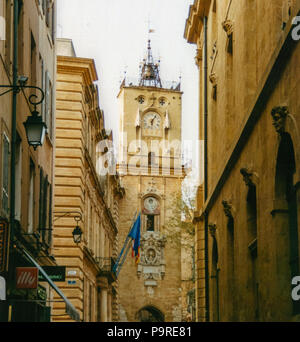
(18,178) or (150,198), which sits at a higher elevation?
(150,198)

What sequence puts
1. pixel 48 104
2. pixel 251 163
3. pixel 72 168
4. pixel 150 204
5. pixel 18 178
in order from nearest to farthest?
pixel 251 163 < pixel 18 178 < pixel 48 104 < pixel 72 168 < pixel 150 204

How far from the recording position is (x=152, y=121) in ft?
260

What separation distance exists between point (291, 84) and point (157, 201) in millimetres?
60782

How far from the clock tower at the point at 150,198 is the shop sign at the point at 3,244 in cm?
5577

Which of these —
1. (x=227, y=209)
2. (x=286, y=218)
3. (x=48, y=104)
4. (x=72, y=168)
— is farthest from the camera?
(x=72, y=168)

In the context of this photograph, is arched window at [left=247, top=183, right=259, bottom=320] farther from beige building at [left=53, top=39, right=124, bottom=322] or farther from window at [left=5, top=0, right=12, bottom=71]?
beige building at [left=53, top=39, right=124, bottom=322]

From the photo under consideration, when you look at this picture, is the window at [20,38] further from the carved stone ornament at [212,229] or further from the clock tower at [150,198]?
the clock tower at [150,198]

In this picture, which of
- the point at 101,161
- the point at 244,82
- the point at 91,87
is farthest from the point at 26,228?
the point at 101,161

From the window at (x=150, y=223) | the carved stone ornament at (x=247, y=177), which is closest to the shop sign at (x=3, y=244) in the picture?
the carved stone ornament at (x=247, y=177)

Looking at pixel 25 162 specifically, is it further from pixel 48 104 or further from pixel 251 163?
pixel 251 163

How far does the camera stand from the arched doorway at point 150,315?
236 ft

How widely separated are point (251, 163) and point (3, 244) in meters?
6.03

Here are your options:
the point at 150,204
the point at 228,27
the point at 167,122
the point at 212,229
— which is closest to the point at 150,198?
the point at 150,204

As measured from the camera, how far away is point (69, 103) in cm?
3503
